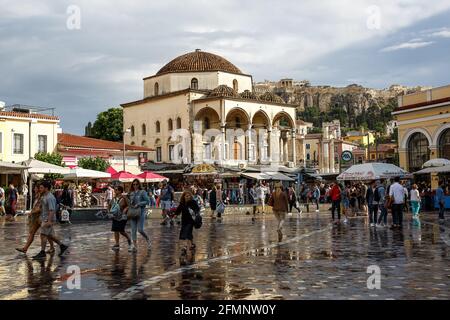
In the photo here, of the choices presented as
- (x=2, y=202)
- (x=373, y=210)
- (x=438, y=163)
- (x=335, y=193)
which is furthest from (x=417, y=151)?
(x=2, y=202)

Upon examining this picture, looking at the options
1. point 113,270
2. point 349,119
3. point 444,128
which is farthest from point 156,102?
point 349,119

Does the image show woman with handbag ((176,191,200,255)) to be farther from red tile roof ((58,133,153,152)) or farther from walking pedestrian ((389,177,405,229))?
red tile roof ((58,133,153,152))

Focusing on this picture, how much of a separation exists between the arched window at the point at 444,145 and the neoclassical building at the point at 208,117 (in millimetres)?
19650

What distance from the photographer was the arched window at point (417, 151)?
38.2 m

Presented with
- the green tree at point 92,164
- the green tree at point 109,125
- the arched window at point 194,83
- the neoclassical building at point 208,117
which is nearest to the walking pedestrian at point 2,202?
the green tree at point 92,164

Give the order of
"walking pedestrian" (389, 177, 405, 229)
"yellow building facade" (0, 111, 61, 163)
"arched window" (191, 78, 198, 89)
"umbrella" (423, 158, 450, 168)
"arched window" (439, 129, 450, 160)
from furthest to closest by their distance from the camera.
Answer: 1. "arched window" (191, 78, 198, 89)
2. "yellow building facade" (0, 111, 61, 163)
3. "arched window" (439, 129, 450, 160)
4. "umbrella" (423, 158, 450, 168)
5. "walking pedestrian" (389, 177, 405, 229)

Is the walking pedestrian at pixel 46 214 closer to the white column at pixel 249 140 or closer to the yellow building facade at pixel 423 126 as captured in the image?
the yellow building facade at pixel 423 126

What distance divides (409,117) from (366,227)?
21.1 m

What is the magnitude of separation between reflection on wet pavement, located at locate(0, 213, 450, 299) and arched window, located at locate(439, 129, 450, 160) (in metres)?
21.1

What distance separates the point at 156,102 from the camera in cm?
5759

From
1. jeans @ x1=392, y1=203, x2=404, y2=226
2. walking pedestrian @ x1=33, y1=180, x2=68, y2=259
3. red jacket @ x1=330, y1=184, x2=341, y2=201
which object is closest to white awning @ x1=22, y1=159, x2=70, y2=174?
red jacket @ x1=330, y1=184, x2=341, y2=201

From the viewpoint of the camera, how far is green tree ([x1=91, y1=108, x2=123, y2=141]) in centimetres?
7019
